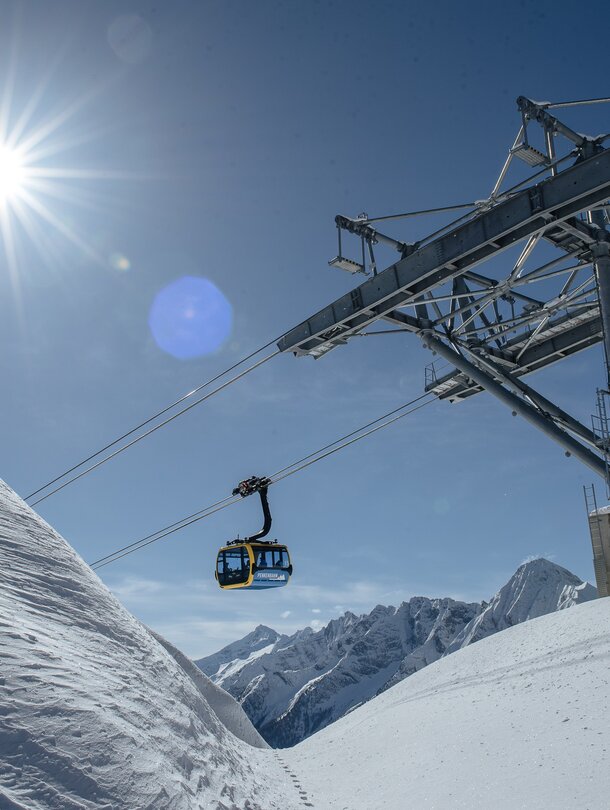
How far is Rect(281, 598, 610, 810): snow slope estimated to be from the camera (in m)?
10.5

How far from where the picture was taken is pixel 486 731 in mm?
14586

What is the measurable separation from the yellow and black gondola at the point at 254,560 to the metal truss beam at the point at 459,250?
5.51m

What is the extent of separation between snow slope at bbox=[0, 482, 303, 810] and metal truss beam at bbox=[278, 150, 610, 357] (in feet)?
33.1

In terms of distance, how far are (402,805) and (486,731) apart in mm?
4075

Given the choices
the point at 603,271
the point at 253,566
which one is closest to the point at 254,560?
the point at 253,566

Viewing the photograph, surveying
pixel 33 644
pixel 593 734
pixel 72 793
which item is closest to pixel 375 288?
pixel 593 734

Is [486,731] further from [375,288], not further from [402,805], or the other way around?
[375,288]

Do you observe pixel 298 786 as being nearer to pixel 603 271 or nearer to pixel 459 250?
pixel 459 250

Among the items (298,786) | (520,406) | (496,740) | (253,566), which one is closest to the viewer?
(496,740)

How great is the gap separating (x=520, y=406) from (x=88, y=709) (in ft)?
50.2

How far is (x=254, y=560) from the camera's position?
2264 centimetres

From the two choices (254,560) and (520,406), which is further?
(254,560)

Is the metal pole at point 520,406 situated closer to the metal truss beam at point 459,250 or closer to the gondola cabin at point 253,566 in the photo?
the metal truss beam at point 459,250

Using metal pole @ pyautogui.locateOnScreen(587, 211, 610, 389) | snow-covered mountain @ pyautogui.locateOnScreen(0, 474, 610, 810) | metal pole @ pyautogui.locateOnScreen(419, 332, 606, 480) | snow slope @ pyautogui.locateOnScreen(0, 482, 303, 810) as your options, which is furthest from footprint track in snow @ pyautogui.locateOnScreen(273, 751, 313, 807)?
metal pole @ pyautogui.locateOnScreen(587, 211, 610, 389)
